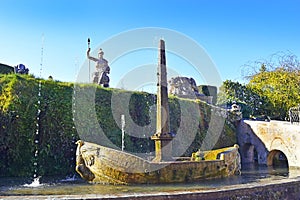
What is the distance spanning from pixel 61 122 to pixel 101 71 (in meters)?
5.21

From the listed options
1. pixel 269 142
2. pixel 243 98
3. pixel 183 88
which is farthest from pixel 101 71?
pixel 243 98

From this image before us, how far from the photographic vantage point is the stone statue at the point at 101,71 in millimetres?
18984

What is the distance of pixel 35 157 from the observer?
13.7 m

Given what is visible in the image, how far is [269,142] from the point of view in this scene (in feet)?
75.3

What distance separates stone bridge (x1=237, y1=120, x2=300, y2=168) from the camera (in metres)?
20.6

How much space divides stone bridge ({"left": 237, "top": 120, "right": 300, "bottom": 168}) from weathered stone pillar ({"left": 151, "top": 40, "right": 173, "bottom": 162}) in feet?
40.6

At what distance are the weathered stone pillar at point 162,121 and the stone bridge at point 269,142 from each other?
12363mm

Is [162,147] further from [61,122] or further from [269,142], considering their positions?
[269,142]

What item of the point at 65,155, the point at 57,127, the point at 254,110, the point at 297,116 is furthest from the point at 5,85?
the point at 254,110

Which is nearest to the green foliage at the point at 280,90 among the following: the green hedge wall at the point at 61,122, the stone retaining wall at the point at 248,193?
the green hedge wall at the point at 61,122

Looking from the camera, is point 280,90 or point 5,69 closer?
point 5,69

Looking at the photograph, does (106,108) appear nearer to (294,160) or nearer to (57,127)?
(57,127)

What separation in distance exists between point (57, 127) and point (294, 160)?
47.4ft

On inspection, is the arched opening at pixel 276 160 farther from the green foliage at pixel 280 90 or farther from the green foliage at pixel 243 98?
the green foliage at pixel 280 90
